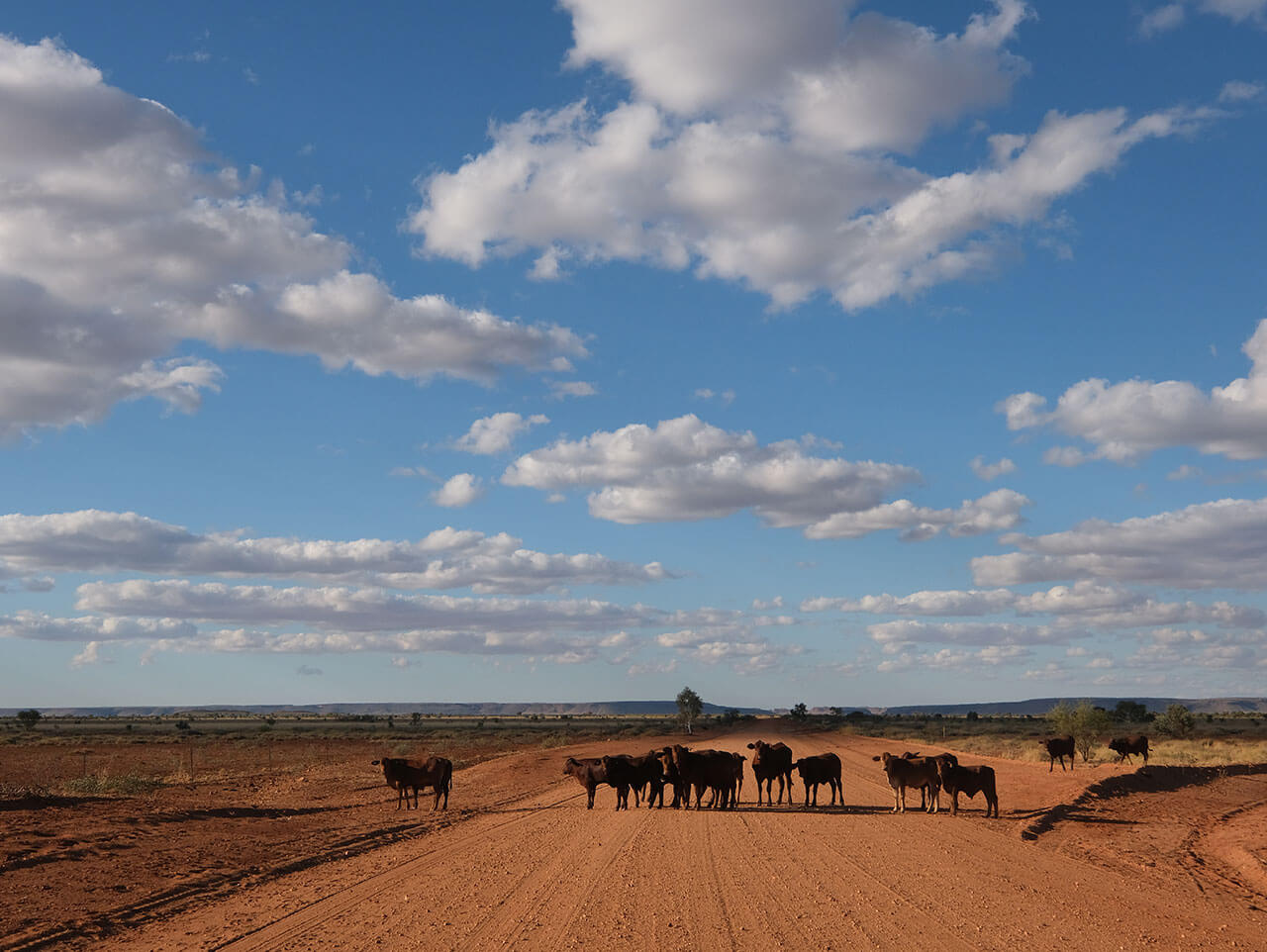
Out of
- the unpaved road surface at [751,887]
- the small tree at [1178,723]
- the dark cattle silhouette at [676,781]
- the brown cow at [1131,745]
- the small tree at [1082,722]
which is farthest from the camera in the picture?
the small tree at [1178,723]

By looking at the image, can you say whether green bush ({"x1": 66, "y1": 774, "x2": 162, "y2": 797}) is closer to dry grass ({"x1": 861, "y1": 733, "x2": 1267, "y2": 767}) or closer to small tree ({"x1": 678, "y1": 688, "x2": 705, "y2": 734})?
dry grass ({"x1": 861, "y1": 733, "x2": 1267, "y2": 767})

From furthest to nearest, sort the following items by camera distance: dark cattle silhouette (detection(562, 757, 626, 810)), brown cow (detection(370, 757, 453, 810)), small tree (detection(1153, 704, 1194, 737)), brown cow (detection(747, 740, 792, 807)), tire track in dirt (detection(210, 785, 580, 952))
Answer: small tree (detection(1153, 704, 1194, 737)) → brown cow (detection(747, 740, 792, 807)) → brown cow (detection(370, 757, 453, 810)) → dark cattle silhouette (detection(562, 757, 626, 810)) → tire track in dirt (detection(210, 785, 580, 952))

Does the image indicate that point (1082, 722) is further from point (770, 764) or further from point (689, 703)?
point (689, 703)

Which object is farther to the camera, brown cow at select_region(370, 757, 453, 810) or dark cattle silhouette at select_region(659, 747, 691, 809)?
brown cow at select_region(370, 757, 453, 810)

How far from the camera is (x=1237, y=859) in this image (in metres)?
20.5

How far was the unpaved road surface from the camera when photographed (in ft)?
41.4

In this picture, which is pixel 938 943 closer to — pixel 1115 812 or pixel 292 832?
pixel 292 832

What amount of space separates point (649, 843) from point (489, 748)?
164 feet

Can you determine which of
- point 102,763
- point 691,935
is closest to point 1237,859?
point 691,935

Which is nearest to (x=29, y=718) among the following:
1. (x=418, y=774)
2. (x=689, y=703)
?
(x=689, y=703)

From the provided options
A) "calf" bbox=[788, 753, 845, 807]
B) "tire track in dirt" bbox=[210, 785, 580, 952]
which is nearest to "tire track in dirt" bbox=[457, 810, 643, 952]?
"tire track in dirt" bbox=[210, 785, 580, 952]

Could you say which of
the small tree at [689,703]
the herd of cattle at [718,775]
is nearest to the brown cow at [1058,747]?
the herd of cattle at [718,775]

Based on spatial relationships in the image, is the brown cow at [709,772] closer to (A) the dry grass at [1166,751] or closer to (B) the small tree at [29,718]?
(A) the dry grass at [1166,751]

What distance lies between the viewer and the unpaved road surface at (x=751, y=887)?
12617 mm
